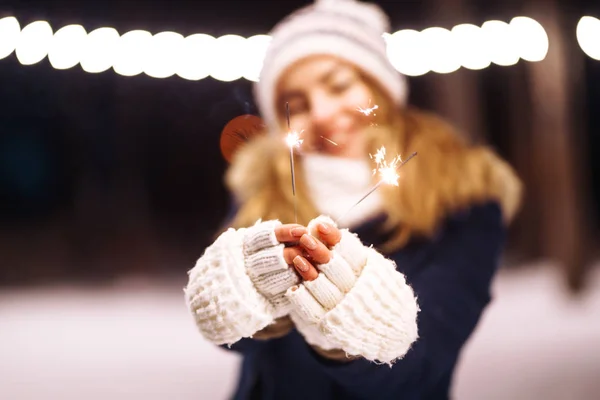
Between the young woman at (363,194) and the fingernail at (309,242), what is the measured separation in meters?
0.11

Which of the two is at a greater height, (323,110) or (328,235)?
(323,110)

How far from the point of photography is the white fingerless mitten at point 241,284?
488 mm

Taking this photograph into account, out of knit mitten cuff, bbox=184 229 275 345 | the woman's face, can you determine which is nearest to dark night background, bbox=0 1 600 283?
the woman's face

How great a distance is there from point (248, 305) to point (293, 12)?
440 mm

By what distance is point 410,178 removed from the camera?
71 cm

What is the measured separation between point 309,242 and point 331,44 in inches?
→ 12.2

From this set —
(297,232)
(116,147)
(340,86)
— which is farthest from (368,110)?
(116,147)

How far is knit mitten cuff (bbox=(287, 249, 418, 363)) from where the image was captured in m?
0.47

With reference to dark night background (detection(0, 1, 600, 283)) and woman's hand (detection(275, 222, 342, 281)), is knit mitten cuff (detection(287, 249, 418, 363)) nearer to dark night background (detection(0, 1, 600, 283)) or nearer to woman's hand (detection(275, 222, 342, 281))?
woman's hand (detection(275, 222, 342, 281))

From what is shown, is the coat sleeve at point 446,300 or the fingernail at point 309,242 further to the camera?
the coat sleeve at point 446,300

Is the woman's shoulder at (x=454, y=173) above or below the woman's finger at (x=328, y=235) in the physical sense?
above

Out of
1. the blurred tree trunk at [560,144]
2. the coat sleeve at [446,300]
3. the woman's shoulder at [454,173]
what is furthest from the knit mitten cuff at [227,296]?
the blurred tree trunk at [560,144]

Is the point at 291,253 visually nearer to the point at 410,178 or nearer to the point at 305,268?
the point at 305,268

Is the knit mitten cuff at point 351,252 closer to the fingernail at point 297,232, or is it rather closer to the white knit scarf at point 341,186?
the fingernail at point 297,232
